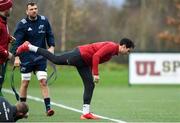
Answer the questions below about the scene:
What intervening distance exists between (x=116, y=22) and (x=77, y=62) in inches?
2534

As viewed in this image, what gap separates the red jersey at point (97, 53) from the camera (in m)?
15.0

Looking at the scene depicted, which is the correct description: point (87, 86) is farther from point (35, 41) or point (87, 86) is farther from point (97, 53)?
point (35, 41)

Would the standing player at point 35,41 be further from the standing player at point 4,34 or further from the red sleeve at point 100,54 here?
the standing player at point 4,34

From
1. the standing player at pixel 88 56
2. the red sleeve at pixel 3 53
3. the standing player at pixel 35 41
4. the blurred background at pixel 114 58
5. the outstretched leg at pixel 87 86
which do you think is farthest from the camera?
the blurred background at pixel 114 58

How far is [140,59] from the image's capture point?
34.1 metres

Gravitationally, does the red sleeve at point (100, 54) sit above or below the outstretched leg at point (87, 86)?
above

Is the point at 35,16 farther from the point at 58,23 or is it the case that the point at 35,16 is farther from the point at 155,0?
the point at 155,0

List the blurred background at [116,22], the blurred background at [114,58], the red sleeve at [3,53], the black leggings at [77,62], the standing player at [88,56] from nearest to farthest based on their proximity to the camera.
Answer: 1. the red sleeve at [3,53]
2. the standing player at [88,56]
3. the black leggings at [77,62]
4. the blurred background at [114,58]
5. the blurred background at [116,22]

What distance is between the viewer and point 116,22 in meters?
79.7

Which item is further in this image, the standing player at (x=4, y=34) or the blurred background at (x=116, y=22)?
the blurred background at (x=116, y=22)

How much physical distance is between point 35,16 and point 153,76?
18329 millimetres

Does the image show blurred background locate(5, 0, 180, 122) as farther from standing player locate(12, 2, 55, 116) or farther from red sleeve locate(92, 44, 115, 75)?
red sleeve locate(92, 44, 115, 75)

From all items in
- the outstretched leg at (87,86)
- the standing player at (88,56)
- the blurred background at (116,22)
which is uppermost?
the blurred background at (116,22)

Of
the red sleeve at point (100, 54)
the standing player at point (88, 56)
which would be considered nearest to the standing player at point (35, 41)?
the standing player at point (88, 56)
